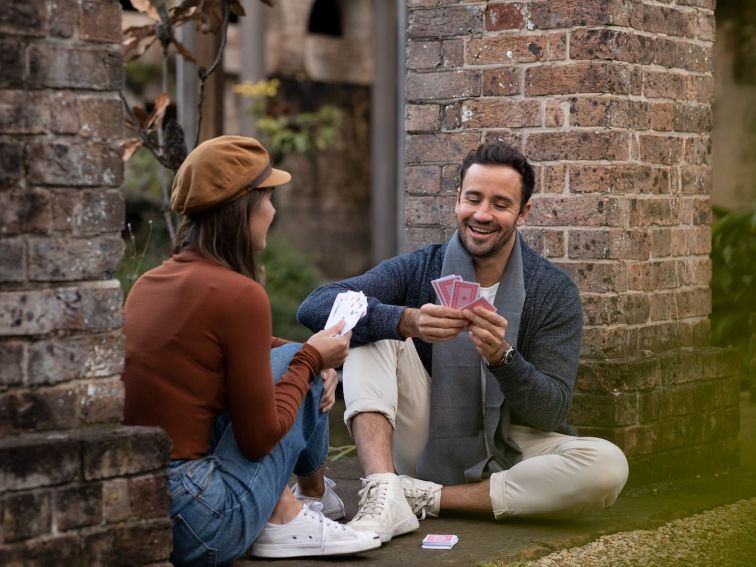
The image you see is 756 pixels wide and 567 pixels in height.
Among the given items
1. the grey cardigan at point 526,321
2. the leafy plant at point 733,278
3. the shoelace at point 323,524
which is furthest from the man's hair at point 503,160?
the leafy plant at point 733,278

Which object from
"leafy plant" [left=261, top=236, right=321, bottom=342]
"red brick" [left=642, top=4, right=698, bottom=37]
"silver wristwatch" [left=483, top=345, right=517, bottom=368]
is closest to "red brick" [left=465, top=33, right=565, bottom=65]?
"red brick" [left=642, top=4, right=698, bottom=37]

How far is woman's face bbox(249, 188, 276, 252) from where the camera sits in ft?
12.0

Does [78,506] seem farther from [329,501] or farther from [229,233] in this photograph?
[329,501]

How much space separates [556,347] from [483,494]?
537 mm

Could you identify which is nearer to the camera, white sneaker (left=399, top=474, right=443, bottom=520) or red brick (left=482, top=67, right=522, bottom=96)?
white sneaker (left=399, top=474, right=443, bottom=520)

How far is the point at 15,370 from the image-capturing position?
311 cm

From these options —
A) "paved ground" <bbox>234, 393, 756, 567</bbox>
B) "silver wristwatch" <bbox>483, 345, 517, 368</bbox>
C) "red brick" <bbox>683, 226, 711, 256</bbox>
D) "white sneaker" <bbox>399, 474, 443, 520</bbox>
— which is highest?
"red brick" <bbox>683, 226, 711, 256</bbox>

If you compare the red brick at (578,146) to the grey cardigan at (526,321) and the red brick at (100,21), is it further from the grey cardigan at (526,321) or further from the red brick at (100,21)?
the red brick at (100,21)

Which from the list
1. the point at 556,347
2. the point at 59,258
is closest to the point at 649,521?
the point at 556,347

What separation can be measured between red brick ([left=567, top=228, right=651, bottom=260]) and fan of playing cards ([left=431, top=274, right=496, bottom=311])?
102 centimetres

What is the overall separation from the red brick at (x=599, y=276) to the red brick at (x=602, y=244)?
0.03 meters

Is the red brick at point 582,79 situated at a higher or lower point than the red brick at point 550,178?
higher

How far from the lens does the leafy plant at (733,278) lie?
25.1 ft

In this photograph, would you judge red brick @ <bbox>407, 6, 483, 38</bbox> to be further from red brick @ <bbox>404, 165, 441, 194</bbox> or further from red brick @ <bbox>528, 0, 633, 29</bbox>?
red brick @ <bbox>404, 165, 441, 194</bbox>
